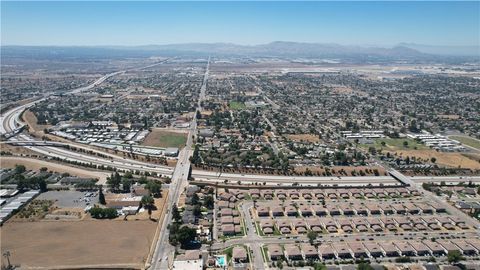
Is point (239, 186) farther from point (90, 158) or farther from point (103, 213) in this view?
point (90, 158)

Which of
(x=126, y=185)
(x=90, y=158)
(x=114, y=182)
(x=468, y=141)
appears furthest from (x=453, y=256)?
(x=90, y=158)

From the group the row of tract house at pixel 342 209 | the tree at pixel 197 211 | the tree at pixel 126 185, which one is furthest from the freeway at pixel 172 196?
the row of tract house at pixel 342 209

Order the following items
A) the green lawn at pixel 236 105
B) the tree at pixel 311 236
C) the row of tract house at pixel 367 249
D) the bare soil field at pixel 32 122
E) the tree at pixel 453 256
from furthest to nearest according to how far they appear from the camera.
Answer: the green lawn at pixel 236 105 < the bare soil field at pixel 32 122 < the tree at pixel 311 236 < the row of tract house at pixel 367 249 < the tree at pixel 453 256

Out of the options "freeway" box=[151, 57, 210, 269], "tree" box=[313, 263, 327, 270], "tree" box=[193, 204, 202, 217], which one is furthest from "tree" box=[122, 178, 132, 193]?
"tree" box=[313, 263, 327, 270]

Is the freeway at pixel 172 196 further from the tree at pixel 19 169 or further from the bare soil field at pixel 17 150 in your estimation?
the bare soil field at pixel 17 150

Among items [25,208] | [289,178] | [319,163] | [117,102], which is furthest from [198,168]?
[117,102]

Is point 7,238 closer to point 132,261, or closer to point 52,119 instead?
point 132,261

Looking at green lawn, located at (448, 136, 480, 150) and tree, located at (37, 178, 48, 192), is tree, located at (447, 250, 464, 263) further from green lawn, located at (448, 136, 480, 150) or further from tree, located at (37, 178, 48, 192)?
tree, located at (37, 178, 48, 192)
